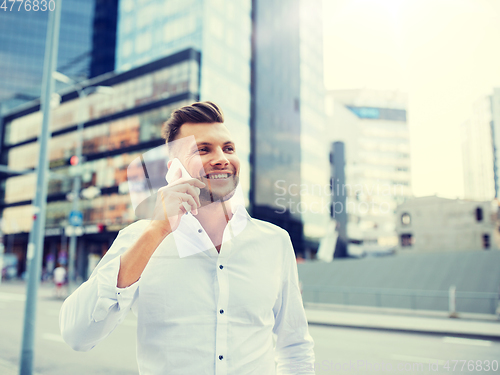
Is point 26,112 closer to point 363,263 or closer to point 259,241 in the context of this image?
point 363,263

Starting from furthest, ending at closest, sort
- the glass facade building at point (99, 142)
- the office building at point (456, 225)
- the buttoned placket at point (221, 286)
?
1. the office building at point (456, 225)
2. the glass facade building at point (99, 142)
3. the buttoned placket at point (221, 286)

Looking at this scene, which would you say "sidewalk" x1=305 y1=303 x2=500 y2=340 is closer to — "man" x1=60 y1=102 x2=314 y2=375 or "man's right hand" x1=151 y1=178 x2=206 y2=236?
"man" x1=60 y1=102 x2=314 y2=375

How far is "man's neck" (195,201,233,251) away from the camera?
1.37 m

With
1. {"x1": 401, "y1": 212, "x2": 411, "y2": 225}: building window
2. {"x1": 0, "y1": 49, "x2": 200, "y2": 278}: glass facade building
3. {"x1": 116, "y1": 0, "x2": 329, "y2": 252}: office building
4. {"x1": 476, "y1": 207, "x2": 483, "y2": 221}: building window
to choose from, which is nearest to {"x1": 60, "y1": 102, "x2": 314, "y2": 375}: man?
{"x1": 0, "y1": 49, "x2": 200, "y2": 278}: glass facade building

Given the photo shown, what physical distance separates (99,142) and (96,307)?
13.9 feet

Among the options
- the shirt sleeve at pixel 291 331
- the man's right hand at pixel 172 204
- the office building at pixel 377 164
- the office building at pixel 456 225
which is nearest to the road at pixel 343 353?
the shirt sleeve at pixel 291 331

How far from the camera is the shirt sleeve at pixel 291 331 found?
148 cm

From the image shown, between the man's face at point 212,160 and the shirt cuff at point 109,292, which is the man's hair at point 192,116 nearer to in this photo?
the man's face at point 212,160

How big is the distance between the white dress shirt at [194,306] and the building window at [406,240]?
115 ft

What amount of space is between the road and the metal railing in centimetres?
446

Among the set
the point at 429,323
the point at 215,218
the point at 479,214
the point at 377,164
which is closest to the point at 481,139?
the point at 215,218

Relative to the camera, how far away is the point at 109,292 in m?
1.12

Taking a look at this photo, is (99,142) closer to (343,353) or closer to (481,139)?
(481,139)

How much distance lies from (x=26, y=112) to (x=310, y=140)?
3628 centimetres
